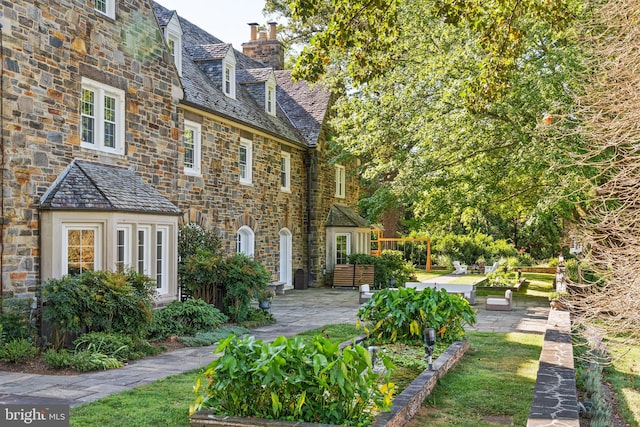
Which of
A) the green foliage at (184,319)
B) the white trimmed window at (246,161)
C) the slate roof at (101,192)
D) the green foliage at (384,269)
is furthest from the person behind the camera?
the green foliage at (384,269)

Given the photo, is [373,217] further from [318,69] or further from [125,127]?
[318,69]

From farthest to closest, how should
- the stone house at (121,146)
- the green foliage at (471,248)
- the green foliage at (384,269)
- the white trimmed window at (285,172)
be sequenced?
the green foliage at (471,248) < the green foliage at (384,269) < the white trimmed window at (285,172) < the stone house at (121,146)

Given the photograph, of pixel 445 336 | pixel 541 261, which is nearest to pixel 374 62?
pixel 445 336

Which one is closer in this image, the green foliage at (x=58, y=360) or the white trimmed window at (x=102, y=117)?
the green foliage at (x=58, y=360)

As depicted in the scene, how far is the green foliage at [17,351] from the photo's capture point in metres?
9.98

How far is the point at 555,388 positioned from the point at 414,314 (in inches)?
173

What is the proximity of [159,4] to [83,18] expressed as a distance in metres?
6.27

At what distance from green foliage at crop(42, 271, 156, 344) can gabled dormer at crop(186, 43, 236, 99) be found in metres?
10.3

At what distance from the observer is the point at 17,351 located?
32.8ft

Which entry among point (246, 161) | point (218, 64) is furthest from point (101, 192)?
point (218, 64)

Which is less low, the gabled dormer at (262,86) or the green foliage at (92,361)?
the gabled dormer at (262,86)

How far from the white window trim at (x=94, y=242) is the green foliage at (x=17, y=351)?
1824mm

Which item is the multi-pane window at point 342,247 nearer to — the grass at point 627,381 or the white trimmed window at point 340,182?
the white trimmed window at point 340,182

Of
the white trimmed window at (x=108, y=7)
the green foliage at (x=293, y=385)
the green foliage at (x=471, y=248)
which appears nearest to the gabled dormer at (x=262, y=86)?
the white trimmed window at (x=108, y=7)
